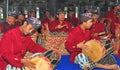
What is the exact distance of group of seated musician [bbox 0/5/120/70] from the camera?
13.0ft

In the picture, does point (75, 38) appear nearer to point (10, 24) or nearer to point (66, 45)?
point (66, 45)

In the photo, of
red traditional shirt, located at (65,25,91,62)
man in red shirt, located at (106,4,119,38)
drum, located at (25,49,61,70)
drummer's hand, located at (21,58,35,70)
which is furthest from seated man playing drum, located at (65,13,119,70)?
man in red shirt, located at (106,4,119,38)

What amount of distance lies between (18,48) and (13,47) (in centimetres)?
9

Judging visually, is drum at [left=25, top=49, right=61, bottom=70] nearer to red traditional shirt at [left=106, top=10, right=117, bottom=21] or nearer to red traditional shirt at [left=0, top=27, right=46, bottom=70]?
red traditional shirt at [left=0, top=27, right=46, bottom=70]

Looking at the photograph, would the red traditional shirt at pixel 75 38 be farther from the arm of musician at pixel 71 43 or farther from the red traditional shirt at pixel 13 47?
the red traditional shirt at pixel 13 47

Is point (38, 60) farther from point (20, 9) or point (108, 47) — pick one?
point (20, 9)

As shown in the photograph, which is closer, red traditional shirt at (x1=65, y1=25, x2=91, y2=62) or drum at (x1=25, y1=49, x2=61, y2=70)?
drum at (x1=25, y1=49, x2=61, y2=70)

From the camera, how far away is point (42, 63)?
4082 millimetres

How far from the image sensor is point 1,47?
3967 millimetres

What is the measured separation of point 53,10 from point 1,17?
4.40 ft

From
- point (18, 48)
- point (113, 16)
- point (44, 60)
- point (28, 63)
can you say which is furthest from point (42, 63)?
point (113, 16)

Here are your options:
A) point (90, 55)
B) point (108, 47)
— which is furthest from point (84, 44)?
point (108, 47)

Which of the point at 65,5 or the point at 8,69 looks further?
the point at 65,5

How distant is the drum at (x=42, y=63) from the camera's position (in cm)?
→ 403
